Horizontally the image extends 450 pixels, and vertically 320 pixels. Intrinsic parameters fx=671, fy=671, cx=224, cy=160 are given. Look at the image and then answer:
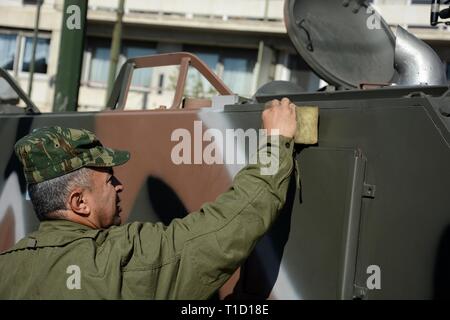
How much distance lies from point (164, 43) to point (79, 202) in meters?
17.7

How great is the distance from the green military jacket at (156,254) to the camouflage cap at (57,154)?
0.21 meters

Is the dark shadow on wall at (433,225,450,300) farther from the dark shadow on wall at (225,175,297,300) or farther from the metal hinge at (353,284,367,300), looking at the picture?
the dark shadow on wall at (225,175,297,300)

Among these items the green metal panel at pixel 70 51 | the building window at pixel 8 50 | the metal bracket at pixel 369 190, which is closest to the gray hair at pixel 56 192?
the metal bracket at pixel 369 190

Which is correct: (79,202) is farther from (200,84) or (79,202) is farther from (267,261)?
(200,84)

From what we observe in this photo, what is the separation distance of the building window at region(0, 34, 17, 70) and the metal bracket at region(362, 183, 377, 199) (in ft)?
63.5

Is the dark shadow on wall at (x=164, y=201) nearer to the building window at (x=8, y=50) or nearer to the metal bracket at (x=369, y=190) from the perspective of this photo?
the metal bracket at (x=369, y=190)

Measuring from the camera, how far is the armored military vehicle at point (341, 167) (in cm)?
189

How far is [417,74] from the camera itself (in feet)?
8.71

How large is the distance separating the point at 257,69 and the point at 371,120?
1667 cm

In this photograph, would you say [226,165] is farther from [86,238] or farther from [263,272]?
[86,238]

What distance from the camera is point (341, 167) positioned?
2.04m

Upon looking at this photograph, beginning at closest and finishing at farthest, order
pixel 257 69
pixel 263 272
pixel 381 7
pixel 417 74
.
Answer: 1. pixel 263 272
2. pixel 417 74
3. pixel 381 7
4. pixel 257 69

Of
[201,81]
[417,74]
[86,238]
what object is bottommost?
[86,238]
